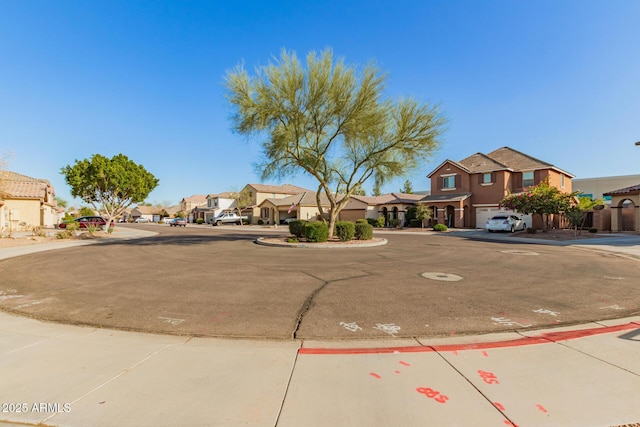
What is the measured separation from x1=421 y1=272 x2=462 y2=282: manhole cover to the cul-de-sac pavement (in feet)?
0.47

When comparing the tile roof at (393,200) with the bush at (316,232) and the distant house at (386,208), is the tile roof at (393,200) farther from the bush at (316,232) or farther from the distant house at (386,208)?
the bush at (316,232)

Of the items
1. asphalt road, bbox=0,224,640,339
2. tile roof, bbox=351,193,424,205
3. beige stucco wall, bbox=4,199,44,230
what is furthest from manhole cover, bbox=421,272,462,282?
beige stucco wall, bbox=4,199,44,230

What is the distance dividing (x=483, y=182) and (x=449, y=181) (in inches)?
163

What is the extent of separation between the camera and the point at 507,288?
7324 mm

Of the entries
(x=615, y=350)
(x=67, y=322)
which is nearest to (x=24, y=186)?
(x=67, y=322)

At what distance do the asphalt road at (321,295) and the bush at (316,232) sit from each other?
6313 mm

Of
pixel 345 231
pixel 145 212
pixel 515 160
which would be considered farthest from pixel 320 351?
pixel 145 212

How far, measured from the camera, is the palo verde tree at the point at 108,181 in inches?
1002

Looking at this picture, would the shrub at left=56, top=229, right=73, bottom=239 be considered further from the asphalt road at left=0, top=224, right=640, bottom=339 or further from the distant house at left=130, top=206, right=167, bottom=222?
the distant house at left=130, top=206, right=167, bottom=222

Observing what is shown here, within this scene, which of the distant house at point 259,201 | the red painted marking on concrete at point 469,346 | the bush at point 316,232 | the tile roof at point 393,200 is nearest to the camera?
the red painted marking on concrete at point 469,346

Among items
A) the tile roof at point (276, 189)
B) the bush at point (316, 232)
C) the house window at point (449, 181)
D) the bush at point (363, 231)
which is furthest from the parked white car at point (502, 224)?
the tile roof at point (276, 189)

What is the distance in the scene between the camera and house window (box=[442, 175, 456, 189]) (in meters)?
37.9

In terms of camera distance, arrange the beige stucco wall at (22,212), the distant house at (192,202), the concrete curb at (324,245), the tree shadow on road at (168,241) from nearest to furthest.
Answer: the concrete curb at (324,245)
the tree shadow on road at (168,241)
the beige stucco wall at (22,212)
the distant house at (192,202)

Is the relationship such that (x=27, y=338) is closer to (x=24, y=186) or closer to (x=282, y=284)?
(x=282, y=284)
